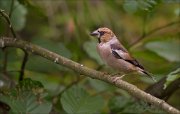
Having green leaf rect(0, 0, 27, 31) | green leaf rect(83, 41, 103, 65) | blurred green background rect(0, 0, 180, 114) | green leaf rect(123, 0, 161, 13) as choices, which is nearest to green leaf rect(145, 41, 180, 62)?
blurred green background rect(0, 0, 180, 114)

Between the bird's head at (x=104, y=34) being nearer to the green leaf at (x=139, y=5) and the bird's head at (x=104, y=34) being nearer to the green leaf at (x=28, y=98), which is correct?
the green leaf at (x=139, y=5)

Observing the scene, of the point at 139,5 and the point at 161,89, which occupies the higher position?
the point at 139,5

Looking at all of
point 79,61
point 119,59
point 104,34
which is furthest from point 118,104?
point 79,61

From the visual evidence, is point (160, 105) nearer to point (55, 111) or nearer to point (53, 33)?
point (55, 111)

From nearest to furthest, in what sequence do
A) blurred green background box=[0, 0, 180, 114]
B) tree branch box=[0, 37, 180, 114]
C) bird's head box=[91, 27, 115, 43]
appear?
tree branch box=[0, 37, 180, 114]
blurred green background box=[0, 0, 180, 114]
bird's head box=[91, 27, 115, 43]

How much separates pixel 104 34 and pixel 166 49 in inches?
24.4

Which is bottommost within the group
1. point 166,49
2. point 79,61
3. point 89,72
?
point 79,61

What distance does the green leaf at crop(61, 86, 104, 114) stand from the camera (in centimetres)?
289

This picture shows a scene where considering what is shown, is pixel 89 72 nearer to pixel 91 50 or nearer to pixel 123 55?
pixel 123 55

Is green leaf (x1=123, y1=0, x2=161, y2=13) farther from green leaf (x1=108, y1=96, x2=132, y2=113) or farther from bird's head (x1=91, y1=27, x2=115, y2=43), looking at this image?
green leaf (x1=108, y1=96, x2=132, y2=113)

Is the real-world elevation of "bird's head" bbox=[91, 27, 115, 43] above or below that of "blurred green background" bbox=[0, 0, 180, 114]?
above

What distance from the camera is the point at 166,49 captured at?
12.0 ft

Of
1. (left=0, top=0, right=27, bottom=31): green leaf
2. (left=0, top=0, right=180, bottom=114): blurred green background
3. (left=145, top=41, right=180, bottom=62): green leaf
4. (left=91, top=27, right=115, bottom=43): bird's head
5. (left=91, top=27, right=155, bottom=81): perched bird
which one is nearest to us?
(left=0, top=0, right=180, bottom=114): blurred green background

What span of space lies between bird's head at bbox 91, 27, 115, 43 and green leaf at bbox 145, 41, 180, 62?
1.65 feet
